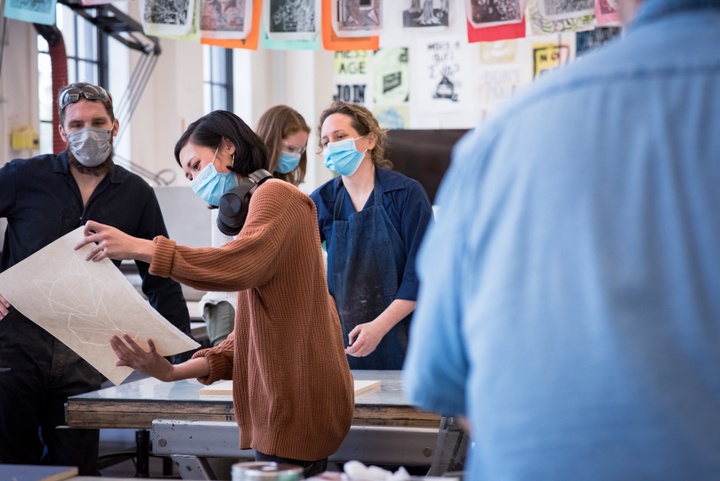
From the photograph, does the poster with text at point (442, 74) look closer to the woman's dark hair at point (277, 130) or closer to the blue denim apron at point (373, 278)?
the woman's dark hair at point (277, 130)

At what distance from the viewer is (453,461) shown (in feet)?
7.41

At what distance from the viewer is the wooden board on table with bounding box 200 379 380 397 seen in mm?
2518

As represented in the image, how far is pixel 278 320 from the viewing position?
189cm

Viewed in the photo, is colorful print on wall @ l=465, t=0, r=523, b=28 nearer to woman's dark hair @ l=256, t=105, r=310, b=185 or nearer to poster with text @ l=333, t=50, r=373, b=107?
woman's dark hair @ l=256, t=105, r=310, b=185

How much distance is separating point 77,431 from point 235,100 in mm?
7303

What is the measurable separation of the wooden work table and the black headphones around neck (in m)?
0.61

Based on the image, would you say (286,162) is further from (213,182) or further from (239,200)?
(239,200)

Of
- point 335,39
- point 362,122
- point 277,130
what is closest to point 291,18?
point 335,39

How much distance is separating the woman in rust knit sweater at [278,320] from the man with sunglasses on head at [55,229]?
0.99 m

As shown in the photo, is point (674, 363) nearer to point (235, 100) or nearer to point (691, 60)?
point (691, 60)

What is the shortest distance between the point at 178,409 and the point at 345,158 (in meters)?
1.20


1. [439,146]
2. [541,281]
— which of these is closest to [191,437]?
[541,281]

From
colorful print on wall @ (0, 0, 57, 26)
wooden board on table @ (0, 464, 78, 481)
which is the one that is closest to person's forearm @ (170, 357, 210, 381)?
wooden board on table @ (0, 464, 78, 481)

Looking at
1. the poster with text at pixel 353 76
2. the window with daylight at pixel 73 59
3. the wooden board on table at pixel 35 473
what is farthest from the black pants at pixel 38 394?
the poster with text at pixel 353 76
